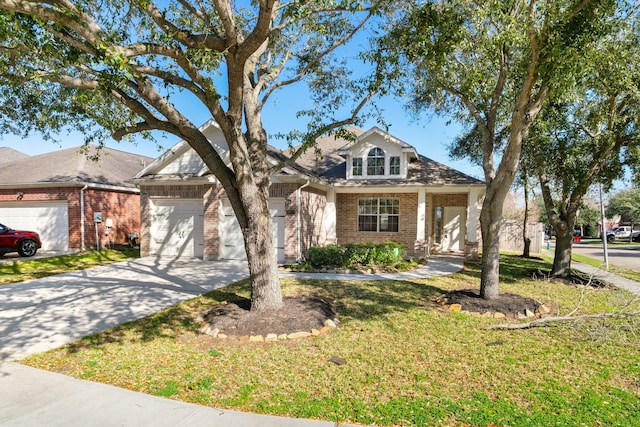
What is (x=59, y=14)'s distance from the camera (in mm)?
4293

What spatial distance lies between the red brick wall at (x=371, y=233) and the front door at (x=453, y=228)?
3.41m

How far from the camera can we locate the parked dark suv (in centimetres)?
1328

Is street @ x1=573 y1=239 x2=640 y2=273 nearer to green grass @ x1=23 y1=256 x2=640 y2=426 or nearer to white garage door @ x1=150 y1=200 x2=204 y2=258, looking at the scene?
green grass @ x1=23 y1=256 x2=640 y2=426

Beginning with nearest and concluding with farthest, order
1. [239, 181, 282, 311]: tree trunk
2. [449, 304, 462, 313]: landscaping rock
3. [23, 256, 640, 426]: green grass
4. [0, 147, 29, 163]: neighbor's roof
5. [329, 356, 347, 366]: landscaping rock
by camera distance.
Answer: [23, 256, 640, 426]: green grass < [329, 356, 347, 366]: landscaping rock < [239, 181, 282, 311]: tree trunk < [449, 304, 462, 313]: landscaping rock < [0, 147, 29, 163]: neighbor's roof

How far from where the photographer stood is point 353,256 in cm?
1196

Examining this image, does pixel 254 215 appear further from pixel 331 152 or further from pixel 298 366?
pixel 331 152

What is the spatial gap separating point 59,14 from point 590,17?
7.95 metres

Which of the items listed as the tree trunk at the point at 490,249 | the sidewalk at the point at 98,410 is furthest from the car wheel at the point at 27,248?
the tree trunk at the point at 490,249

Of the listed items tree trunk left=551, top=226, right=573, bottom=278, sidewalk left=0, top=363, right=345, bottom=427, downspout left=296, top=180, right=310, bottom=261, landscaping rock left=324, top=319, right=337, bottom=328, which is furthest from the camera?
downspout left=296, top=180, right=310, bottom=261

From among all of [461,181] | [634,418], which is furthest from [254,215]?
[461,181]

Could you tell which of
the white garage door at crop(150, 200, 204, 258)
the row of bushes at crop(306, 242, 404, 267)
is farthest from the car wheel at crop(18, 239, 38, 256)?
the row of bushes at crop(306, 242, 404, 267)

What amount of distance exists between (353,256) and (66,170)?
46.4 ft

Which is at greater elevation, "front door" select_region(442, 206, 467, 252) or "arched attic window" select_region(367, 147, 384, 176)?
"arched attic window" select_region(367, 147, 384, 176)

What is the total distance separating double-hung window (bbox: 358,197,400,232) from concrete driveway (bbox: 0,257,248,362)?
6.14m
